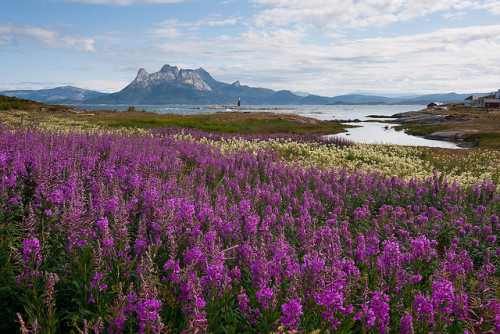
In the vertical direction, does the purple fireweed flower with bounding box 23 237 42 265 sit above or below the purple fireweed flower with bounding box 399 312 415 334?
above

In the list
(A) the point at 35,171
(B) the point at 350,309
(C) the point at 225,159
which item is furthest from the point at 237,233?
(C) the point at 225,159

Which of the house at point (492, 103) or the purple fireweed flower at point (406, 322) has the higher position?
the house at point (492, 103)

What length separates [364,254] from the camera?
4645mm

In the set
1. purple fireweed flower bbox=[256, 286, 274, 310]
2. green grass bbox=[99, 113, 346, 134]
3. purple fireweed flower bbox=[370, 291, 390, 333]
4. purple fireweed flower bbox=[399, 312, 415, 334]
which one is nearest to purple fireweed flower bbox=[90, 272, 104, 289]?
purple fireweed flower bbox=[256, 286, 274, 310]

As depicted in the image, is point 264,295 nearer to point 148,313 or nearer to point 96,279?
point 148,313

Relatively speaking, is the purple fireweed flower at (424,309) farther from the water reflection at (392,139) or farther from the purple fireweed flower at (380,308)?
the water reflection at (392,139)

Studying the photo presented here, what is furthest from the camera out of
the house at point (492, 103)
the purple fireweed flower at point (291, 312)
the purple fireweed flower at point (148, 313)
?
the house at point (492, 103)

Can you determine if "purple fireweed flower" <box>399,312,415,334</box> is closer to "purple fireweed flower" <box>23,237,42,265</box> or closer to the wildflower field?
the wildflower field

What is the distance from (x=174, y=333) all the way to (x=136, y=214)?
2.65 m

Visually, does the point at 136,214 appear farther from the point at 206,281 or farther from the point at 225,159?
the point at 225,159

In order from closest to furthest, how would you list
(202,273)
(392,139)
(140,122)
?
(202,273) → (140,122) → (392,139)

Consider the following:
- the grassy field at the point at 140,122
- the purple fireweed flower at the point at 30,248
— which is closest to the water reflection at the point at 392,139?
the grassy field at the point at 140,122

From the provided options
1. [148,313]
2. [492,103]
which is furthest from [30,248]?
[492,103]

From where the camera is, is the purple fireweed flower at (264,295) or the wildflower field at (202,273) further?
the purple fireweed flower at (264,295)
